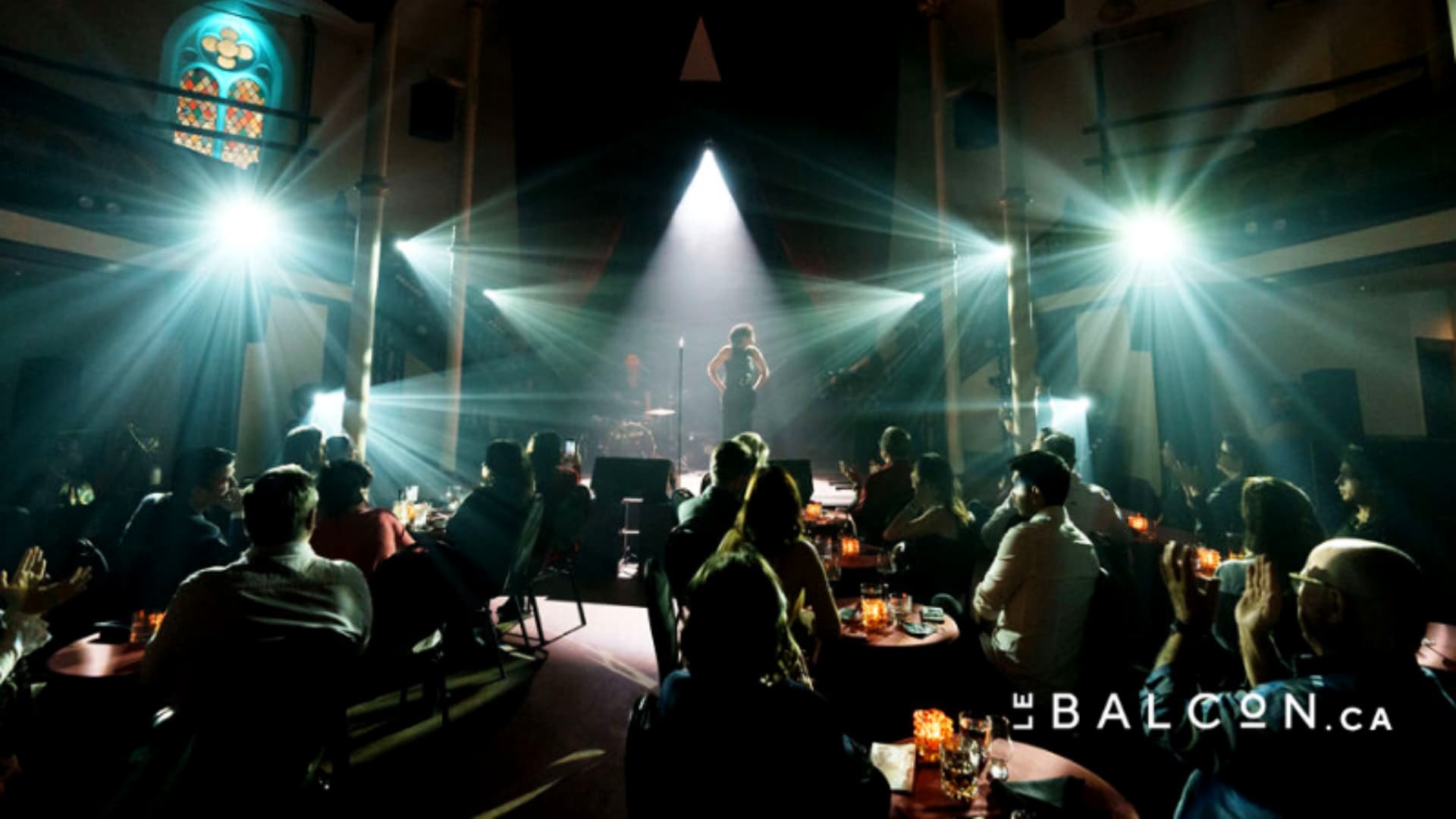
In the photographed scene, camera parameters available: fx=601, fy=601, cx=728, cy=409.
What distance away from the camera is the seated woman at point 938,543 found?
325 cm

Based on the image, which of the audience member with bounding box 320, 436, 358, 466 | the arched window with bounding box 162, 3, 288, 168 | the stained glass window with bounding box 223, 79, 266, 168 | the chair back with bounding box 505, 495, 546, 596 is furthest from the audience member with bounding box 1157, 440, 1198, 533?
the stained glass window with bounding box 223, 79, 266, 168

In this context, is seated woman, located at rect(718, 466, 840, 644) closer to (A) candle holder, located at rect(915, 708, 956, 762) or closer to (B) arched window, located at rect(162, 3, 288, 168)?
(A) candle holder, located at rect(915, 708, 956, 762)

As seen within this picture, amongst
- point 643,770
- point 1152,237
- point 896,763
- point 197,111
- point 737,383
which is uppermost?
point 197,111

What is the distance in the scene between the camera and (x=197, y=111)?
763cm

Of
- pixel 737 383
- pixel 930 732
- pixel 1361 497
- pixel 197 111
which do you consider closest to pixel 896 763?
pixel 930 732

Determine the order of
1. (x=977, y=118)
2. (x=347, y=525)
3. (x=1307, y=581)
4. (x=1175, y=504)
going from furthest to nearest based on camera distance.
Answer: (x=977, y=118)
(x=1175, y=504)
(x=347, y=525)
(x=1307, y=581)

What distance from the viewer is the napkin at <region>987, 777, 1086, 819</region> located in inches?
48.1

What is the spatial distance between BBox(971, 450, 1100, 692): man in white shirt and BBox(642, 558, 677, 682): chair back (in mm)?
1322

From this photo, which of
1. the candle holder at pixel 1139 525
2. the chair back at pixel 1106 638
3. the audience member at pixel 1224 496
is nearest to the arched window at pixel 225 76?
the chair back at pixel 1106 638

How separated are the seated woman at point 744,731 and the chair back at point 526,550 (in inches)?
109

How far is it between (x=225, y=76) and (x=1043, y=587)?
1094cm

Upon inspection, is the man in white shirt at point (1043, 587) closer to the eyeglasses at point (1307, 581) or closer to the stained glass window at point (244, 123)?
the eyeglasses at point (1307, 581)

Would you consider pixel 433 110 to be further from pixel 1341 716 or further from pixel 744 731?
pixel 1341 716

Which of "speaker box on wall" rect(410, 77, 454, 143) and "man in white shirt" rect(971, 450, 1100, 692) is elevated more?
"speaker box on wall" rect(410, 77, 454, 143)
